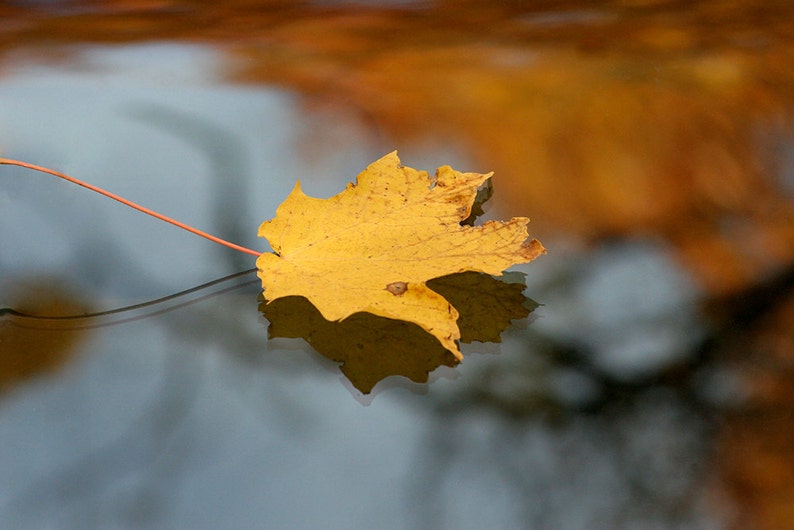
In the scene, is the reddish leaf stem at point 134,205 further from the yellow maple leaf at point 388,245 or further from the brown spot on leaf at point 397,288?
the brown spot on leaf at point 397,288

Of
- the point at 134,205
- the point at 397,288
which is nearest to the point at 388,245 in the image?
the point at 397,288

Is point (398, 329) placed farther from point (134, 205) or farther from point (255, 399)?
point (134, 205)

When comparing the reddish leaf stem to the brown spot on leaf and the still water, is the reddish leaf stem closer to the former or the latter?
the still water

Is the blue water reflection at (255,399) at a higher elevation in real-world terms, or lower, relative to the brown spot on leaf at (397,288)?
lower

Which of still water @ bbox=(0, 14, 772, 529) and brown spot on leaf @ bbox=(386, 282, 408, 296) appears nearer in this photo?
still water @ bbox=(0, 14, 772, 529)

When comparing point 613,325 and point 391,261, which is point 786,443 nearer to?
point 613,325

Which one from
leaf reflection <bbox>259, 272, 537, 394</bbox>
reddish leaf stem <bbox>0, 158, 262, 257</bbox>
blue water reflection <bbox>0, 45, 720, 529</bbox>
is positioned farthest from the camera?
reddish leaf stem <bbox>0, 158, 262, 257</bbox>

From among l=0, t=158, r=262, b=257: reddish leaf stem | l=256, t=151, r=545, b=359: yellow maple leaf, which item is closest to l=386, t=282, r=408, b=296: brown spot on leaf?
l=256, t=151, r=545, b=359: yellow maple leaf

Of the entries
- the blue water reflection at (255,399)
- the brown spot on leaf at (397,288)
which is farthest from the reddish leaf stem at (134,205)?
the brown spot on leaf at (397,288)
